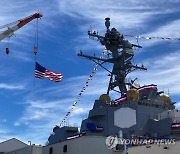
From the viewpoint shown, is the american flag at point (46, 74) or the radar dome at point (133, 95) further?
the radar dome at point (133, 95)

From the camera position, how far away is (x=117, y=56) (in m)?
52.6

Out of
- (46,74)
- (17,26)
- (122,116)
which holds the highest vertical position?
(17,26)

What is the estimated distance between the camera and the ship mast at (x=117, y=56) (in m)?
51.6

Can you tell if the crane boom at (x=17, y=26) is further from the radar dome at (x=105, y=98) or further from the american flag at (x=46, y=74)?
the radar dome at (x=105, y=98)

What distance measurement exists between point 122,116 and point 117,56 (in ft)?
42.3

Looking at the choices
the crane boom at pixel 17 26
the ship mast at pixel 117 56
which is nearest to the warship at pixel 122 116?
the ship mast at pixel 117 56

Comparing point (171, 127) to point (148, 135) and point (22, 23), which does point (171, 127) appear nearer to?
point (148, 135)

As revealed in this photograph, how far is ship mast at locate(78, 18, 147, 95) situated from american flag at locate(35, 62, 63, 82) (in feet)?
45.2

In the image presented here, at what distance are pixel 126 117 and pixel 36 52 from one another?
15.0m

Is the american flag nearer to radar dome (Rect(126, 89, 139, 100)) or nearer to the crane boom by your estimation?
the crane boom

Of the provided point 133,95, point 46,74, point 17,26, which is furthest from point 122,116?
point 17,26

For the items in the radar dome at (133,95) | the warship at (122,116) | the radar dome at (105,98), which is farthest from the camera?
the radar dome at (105,98)

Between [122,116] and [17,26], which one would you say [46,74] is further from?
[122,116]

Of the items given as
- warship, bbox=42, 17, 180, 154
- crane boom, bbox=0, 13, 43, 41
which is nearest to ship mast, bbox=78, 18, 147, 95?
warship, bbox=42, 17, 180, 154
